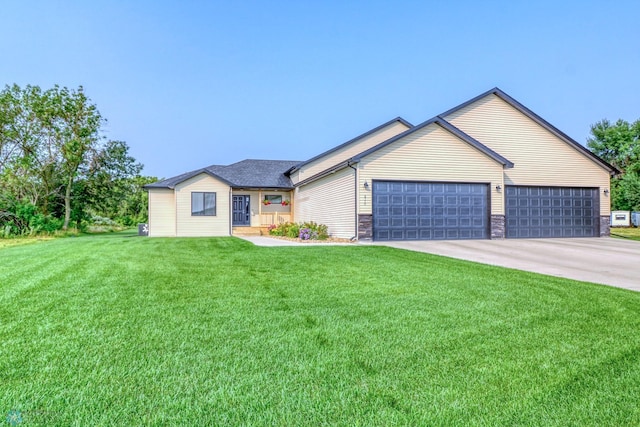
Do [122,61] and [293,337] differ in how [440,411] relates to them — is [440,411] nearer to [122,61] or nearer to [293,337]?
[293,337]

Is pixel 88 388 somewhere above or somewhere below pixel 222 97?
below

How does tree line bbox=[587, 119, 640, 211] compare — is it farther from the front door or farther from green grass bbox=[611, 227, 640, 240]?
the front door

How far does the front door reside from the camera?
2108cm

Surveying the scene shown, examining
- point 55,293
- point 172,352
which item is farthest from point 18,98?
point 172,352

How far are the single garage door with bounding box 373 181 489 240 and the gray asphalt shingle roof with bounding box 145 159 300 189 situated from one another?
818 cm

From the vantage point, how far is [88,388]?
7.68 ft

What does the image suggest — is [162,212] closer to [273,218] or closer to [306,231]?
[273,218]

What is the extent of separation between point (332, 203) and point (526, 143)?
9267 mm

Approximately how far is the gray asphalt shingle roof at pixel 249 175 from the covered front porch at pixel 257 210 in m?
0.53

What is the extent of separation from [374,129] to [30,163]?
63.4 ft

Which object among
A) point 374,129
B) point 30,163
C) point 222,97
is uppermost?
point 222,97

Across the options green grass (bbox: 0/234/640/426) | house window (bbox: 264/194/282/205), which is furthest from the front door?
green grass (bbox: 0/234/640/426)

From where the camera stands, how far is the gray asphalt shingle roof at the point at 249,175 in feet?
64.6

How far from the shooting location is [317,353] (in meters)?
2.93
